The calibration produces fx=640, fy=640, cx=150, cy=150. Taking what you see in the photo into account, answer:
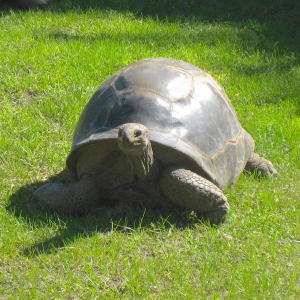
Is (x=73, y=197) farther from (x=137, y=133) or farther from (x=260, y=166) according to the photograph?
(x=260, y=166)

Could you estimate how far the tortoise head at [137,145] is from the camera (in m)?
3.28

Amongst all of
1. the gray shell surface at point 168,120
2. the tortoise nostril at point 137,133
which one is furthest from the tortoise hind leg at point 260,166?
the tortoise nostril at point 137,133

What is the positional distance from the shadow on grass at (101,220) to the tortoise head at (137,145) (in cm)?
33

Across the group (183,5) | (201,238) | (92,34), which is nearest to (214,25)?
(183,5)

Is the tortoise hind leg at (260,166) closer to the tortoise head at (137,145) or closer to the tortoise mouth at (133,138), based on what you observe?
the tortoise head at (137,145)

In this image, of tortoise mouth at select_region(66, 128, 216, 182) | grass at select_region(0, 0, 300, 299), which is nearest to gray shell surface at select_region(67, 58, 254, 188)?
tortoise mouth at select_region(66, 128, 216, 182)

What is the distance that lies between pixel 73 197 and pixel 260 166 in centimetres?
135

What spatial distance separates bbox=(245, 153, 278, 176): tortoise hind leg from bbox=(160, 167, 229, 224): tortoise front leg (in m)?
0.74

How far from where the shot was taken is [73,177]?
4.02 metres

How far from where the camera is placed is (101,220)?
371cm

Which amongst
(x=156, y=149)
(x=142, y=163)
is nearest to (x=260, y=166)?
(x=156, y=149)

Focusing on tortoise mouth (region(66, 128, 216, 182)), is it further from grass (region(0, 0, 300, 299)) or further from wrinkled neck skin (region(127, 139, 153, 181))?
grass (region(0, 0, 300, 299))

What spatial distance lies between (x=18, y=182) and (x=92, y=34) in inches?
Result: 117

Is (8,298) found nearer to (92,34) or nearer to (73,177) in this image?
(73,177)
